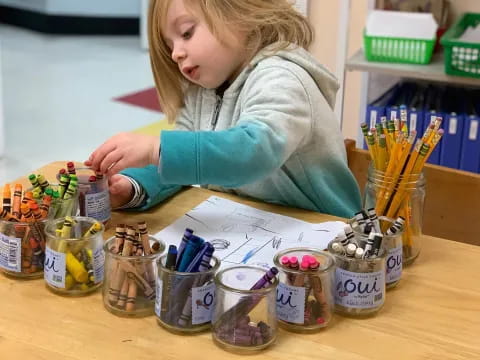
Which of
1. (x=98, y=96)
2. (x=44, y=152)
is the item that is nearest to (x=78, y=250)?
(x=44, y=152)

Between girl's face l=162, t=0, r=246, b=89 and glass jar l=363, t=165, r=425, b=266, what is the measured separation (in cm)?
35

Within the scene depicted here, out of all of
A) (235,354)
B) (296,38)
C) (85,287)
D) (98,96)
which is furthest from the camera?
(98,96)

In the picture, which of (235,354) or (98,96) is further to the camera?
(98,96)

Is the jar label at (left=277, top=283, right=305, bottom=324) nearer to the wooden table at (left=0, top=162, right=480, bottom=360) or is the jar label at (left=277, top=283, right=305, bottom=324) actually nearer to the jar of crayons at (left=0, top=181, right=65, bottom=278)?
the wooden table at (left=0, top=162, right=480, bottom=360)

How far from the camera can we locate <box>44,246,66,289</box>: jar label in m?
0.87

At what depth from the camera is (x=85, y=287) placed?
2.92ft

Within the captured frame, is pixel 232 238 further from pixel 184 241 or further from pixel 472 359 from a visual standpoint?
pixel 472 359

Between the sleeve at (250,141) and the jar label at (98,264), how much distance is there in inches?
5.7

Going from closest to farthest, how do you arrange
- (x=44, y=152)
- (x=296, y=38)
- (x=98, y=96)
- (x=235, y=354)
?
1. (x=235, y=354)
2. (x=296, y=38)
3. (x=44, y=152)
4. (x=98, y=96)

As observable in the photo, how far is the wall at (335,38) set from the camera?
2617mm

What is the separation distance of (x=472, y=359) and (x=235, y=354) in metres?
0.26

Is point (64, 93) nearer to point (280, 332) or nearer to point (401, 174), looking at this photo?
point (401, 174)

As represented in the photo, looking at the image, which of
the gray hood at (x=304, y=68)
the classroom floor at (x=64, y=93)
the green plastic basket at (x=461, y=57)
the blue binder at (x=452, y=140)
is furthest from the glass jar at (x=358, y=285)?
the classroom floor at (x=64, y=93)

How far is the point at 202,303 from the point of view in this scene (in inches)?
31.7
